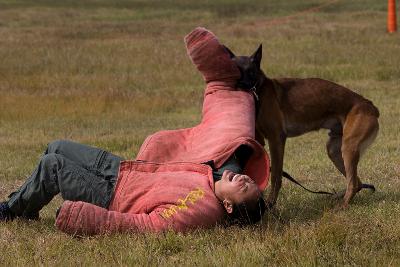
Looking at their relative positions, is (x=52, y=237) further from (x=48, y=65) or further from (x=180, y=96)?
(x=48, y=65)

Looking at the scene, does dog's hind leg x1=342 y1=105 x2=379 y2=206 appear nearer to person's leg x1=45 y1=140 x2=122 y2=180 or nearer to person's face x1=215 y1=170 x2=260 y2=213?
person's face x1=215 y1=170 x2=260 y2=213

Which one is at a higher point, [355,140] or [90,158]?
[90,158]

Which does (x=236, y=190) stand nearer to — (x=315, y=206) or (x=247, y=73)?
(x=315, y=206)

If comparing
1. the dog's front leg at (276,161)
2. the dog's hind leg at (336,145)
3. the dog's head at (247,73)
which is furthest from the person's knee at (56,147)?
the dog's hind leg at (336,145)

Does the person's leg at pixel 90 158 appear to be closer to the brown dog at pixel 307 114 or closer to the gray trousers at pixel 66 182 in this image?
the gray trousers at pixel 66 182

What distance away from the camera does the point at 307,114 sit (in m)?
7.41

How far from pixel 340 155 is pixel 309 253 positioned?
319 centimetres

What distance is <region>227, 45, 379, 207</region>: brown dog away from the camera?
7.09m

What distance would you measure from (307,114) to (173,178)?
6.82 ft

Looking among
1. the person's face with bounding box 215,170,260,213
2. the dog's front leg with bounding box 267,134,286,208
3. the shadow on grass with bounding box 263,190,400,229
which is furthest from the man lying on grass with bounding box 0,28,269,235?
the dog's front leg with bounding box 267,134,286,208

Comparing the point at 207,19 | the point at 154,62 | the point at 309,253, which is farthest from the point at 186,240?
the point at 207,19

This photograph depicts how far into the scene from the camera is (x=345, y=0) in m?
46.2

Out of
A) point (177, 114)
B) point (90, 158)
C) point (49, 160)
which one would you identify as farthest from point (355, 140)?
point (177, 114)

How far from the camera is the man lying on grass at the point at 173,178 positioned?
5.53 m
